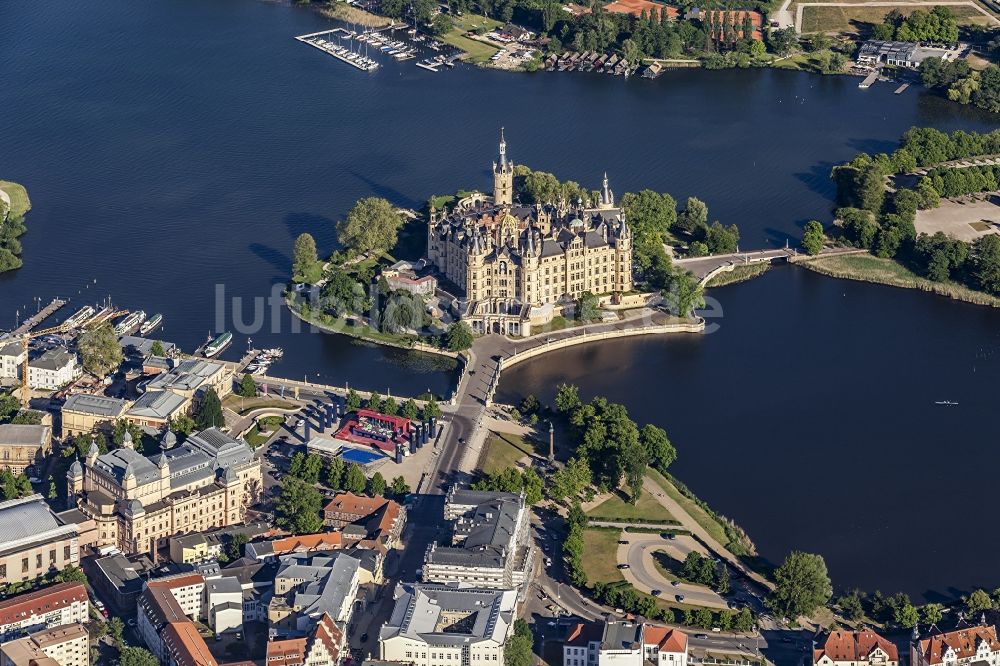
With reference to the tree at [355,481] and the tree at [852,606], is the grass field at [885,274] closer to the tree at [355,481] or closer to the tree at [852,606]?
the tree at [852,606]

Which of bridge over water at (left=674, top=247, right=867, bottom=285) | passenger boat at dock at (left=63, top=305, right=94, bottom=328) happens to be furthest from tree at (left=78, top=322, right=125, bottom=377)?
bridge over water at (left=674, top=247, right=867, bottom=285)

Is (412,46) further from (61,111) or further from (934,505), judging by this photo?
(934,505)

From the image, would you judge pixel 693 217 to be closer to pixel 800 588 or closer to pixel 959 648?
pixel 800 588

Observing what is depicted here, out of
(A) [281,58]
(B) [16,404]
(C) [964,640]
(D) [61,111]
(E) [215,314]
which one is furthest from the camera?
(A) [281,58]

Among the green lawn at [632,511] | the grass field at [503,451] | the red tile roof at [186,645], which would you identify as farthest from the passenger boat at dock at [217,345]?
the red tile roof at [186,645]

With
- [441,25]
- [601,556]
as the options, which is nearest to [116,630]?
[601,556]

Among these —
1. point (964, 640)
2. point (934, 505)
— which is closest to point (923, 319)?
point (934, 505)
